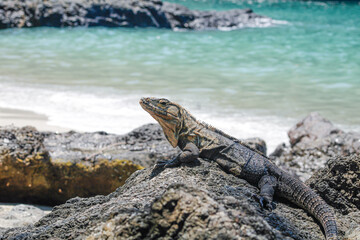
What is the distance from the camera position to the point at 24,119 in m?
10.5

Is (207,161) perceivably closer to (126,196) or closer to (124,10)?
(126,196)

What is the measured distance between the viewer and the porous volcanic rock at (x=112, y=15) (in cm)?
3159

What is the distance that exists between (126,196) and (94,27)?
1186 inches

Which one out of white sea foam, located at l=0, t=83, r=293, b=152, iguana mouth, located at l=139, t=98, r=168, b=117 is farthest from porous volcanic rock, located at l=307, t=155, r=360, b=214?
white sea foam, located at l=0, t=83, r=293, b=152

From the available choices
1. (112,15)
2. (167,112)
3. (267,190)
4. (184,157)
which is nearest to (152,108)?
(167,112)

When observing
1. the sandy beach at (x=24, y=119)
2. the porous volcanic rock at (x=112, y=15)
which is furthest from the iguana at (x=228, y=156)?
the porous volcanic rock at (x=112, y=15)

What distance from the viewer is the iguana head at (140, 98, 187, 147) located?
3977 millimetres

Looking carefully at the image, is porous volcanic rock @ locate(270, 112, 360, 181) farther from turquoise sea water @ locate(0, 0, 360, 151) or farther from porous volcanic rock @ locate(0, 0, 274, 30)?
porous volcanic rock @ locate(0, 0, 274, 30)

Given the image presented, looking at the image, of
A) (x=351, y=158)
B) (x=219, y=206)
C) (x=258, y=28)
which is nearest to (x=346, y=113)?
(x=351, y=158)

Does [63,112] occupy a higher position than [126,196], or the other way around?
[126,196]

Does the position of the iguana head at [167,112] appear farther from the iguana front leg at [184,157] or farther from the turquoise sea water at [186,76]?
the turquoise sea water at [186,76]

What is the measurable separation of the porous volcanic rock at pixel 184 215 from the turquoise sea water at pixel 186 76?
6.74 meters

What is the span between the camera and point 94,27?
32.1 meters

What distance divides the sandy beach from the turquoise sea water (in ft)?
1.02
